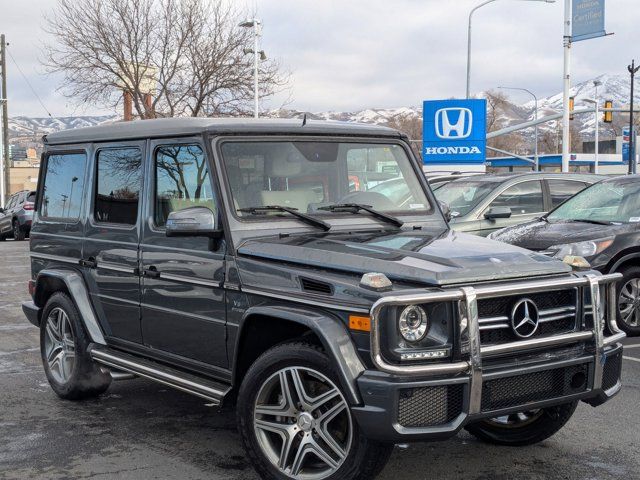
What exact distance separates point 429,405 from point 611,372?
1221 millimetres

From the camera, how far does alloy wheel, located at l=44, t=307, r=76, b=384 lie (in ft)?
21.0

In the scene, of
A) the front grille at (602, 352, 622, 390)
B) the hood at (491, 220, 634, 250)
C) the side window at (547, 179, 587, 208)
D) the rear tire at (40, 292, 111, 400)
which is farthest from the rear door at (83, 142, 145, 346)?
the side window at (547, 179, 587, 208)

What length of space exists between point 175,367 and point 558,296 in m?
2.28

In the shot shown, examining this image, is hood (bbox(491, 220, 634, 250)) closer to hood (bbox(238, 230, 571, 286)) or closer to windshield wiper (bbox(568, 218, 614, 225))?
windshield wiper (bbox(568, 218, 614, 225))

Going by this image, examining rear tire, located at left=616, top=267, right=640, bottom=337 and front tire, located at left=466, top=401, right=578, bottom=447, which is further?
rear tire, located at left=616, top=267, right=640, bottom=337

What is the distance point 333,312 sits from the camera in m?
4.12

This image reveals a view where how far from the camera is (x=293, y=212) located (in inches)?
201

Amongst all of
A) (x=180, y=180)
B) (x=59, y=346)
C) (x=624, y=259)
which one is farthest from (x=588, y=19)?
(x=180, y=180)

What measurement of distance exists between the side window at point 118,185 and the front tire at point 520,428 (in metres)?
2.57

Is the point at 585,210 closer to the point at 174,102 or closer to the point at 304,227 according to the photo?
the point at 304,227

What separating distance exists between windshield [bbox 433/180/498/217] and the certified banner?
11988 mm

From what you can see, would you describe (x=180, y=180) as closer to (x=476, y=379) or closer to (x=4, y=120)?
(x=476, y=379)

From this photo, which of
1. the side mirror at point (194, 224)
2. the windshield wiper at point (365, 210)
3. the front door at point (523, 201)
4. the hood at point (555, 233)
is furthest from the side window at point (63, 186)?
the front door at point (523, 201)

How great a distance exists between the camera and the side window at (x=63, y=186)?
21.0ft
